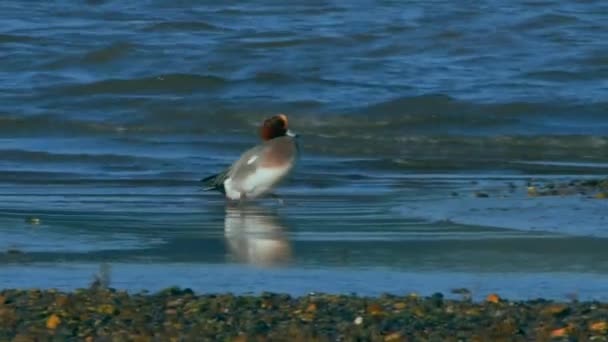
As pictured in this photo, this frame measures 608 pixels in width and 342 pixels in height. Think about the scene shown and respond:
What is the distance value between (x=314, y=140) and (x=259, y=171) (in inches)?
190

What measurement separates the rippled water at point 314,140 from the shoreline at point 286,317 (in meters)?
0.65

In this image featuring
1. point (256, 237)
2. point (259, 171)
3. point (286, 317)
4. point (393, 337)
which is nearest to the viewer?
point (393, 337)

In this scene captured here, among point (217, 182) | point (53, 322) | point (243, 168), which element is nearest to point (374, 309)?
point (53, 322)

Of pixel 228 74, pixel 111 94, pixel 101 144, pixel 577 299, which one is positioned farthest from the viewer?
pixel 228 74

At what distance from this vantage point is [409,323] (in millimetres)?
6418

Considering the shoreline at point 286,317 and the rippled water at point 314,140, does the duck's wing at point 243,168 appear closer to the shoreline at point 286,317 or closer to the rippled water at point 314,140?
the rippled water at point 314,140

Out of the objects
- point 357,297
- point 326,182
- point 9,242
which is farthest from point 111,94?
point 357,297

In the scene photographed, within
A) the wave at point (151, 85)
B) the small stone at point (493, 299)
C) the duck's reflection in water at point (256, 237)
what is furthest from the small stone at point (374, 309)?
the wave at point (151, 85)

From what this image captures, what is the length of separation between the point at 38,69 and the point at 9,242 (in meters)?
12.3

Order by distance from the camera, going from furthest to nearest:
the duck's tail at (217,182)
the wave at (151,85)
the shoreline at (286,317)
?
1. the wave at (151,85)
2. the duck's tail at (217,182)
3. the shoreline at (286,317)

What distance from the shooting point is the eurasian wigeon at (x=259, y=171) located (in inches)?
455

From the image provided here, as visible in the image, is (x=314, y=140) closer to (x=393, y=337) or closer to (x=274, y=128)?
(x=274, y=128)

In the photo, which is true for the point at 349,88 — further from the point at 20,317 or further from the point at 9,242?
the point at 20,317

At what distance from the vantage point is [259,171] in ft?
37.9
